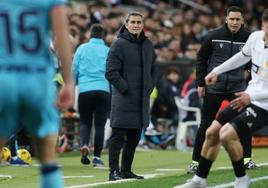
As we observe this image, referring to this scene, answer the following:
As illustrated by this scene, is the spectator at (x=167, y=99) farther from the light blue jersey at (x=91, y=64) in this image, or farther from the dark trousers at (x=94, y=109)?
the light blue jersey at (x=91, y=64)

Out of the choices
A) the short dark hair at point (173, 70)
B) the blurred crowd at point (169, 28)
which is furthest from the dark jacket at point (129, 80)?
the short dark hair at point (173, 70)

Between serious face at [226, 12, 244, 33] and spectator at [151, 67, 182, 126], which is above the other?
serious face at [226, 12, 244, 33]

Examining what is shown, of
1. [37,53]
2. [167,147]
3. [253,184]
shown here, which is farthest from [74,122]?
[37,53]

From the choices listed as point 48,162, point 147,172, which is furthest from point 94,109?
point 48,162

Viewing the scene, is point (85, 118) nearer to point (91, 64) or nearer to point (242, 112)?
point (91, 64)

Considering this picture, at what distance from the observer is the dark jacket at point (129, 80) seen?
1150 centimetres

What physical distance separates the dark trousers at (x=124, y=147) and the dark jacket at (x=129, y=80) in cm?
14

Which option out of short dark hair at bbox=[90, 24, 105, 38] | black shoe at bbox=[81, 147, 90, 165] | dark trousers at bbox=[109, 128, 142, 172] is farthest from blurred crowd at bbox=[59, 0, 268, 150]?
dark trousers at bbox=[109, 128, 142, 172]

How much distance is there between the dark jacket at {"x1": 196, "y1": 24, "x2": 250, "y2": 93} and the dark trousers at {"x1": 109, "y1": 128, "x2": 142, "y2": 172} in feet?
4.23

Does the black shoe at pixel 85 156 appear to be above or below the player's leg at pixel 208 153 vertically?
below

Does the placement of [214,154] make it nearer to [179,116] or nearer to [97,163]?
[97,163]

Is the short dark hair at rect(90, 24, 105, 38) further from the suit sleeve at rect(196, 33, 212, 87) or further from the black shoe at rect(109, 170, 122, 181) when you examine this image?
the black shoe at rect(109, 170, 122, 181)

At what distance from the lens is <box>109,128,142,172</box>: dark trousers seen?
11.5 m

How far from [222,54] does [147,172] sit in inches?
79.7
